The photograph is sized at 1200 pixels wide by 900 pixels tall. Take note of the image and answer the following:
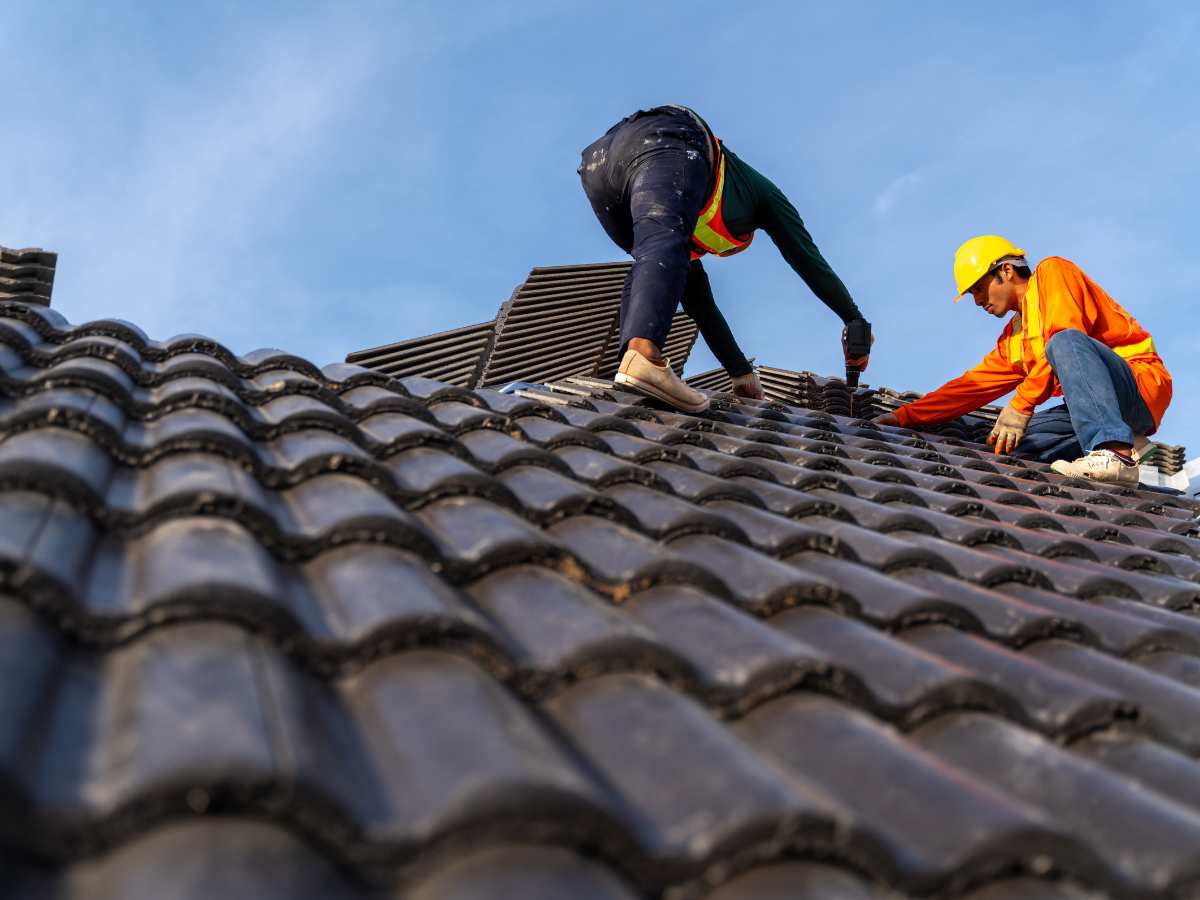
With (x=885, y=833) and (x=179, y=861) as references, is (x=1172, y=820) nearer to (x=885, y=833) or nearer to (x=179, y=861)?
(x=885, y=833)

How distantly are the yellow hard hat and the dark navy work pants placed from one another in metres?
2.03

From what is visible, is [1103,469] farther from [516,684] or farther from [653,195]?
[516,684]

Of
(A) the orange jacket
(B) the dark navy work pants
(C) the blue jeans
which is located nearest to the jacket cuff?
(A) the orange jacket

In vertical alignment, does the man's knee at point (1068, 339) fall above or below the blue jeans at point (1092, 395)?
above

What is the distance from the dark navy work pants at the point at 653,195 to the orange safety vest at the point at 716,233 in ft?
0.65

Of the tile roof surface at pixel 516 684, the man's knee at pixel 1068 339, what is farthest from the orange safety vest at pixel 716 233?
the tile roof surface at pixel 516 684

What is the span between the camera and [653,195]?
4918 mm

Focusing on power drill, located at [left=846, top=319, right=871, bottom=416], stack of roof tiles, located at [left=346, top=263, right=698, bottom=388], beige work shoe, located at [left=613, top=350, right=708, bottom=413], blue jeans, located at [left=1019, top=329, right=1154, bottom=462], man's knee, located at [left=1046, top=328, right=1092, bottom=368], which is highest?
stack of roof tiles, located at [left=346, top=263, right=698, bottom=388]

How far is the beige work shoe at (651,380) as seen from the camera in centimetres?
441

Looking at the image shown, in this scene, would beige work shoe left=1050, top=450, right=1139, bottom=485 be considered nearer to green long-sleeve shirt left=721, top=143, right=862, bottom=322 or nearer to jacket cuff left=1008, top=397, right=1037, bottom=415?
jacket cuff left=1008, top=397, right=1037, bottom=415

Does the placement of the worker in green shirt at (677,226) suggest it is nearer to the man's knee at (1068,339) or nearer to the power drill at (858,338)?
the power drill at (858,338)

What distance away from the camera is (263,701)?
3.83ft

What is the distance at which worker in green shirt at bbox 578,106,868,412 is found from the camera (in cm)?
461

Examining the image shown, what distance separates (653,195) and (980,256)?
2473 millimetres
